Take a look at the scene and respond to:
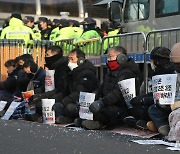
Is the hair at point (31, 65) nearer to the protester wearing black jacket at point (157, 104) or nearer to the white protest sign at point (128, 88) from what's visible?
the white protest sign at point (128, 88)

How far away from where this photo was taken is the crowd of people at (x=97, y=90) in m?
7.88

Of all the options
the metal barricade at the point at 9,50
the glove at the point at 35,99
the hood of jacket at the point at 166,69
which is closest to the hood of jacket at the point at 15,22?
the metal barricade at the point at 9,50

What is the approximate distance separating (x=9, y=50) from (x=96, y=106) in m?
6.67

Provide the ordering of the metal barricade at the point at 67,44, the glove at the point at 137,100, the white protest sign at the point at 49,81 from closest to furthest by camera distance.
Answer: the glove at the point at 137,100
the white protest sign at the point at 49,81
the metal barricade at the point at 67,44

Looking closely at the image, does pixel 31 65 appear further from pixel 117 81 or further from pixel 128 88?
pixel 128 88

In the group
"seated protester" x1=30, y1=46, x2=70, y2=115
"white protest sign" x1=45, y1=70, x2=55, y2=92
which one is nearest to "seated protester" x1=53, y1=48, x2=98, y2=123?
"seated protester" x1=30, y1=46, x2=70, y2=115

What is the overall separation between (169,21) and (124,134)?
3224 mm

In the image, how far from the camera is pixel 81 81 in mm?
9719

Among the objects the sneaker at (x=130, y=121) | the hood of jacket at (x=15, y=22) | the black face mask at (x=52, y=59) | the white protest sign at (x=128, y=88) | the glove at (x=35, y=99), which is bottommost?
the sneaker at (x=130, y=121)

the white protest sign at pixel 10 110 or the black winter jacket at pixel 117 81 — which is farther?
the white protest sign at pixel 10 110

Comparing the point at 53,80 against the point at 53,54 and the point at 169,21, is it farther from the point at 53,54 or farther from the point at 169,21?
the point at 169,21

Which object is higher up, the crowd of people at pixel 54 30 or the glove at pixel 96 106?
the crowd of people at pixel 54 30

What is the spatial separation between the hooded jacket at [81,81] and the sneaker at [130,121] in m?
1.15

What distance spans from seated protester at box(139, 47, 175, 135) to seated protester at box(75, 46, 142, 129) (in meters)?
0.47
